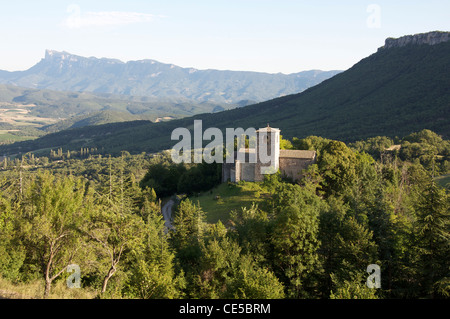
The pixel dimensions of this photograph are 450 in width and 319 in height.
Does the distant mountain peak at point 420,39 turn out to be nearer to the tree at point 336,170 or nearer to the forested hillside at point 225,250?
the tree at point 336,170

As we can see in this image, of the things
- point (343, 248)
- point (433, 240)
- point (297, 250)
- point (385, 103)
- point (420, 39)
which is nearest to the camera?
point (433, 240)

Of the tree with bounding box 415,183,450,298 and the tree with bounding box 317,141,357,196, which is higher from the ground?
the tree with bounding box 317,141,357,196

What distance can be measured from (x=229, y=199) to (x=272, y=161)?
25.4 ft

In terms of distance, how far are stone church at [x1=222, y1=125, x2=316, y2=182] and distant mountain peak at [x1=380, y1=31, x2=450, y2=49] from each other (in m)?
162

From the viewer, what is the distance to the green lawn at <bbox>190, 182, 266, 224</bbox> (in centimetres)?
4350

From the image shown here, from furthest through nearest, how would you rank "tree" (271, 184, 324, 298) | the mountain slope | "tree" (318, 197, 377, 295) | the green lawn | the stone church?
the mountain slope, the stone church, the green lawn, "tree" (271, 184, 324, 298), "tree" (318, 197, 377, 295)

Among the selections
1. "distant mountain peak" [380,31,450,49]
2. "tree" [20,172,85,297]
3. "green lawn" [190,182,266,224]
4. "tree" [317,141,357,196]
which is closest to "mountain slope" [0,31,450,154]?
"distant mountain peak" [380,31,450,49]

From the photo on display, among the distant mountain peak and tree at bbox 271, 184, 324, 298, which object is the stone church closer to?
tree at bbox 271, 184, 324, 298

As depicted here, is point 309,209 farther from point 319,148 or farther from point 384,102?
point 384,102

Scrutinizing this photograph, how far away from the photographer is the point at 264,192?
4588 cm

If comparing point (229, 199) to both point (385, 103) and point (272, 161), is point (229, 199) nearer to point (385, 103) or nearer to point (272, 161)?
point (272, 161)

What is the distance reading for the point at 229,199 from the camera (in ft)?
153

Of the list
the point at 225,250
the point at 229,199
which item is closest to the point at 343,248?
the point at 225,250

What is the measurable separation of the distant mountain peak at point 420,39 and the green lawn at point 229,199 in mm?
167239
